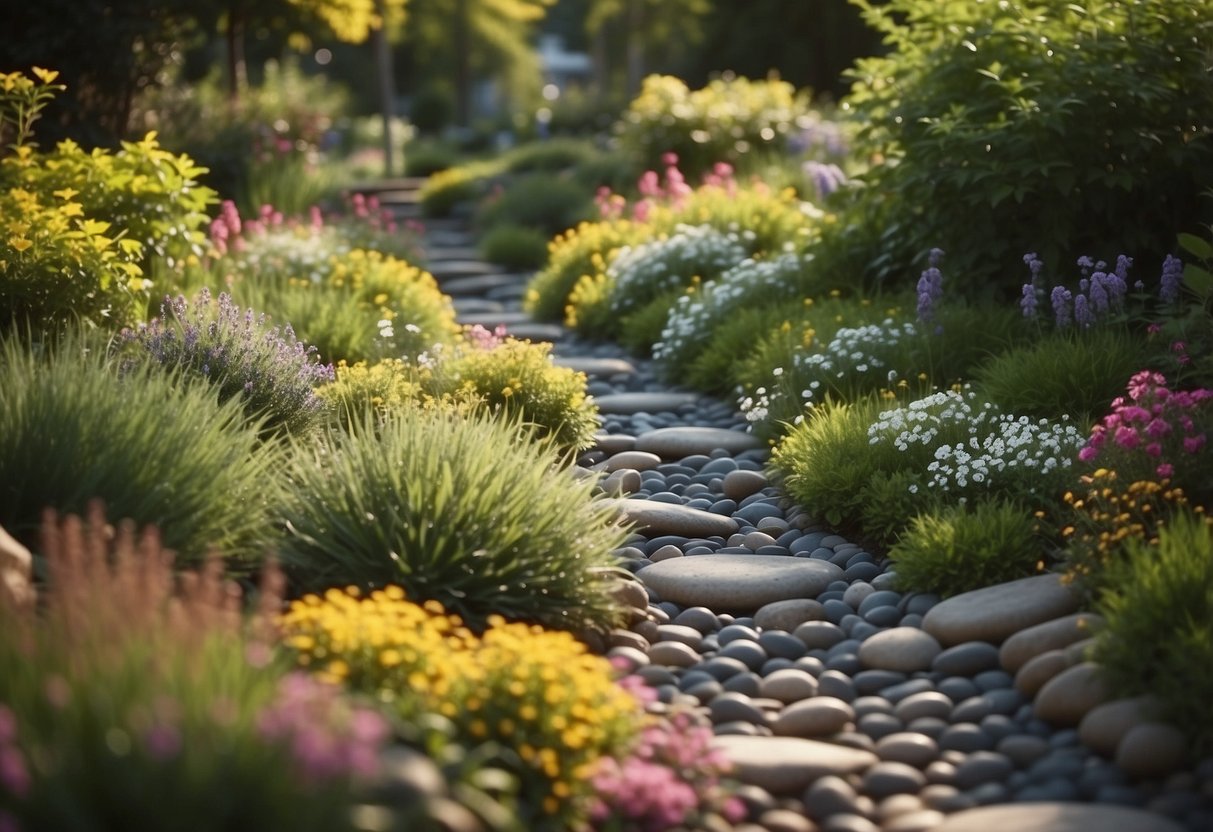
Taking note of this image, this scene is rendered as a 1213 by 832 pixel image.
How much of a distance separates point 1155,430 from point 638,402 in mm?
3353

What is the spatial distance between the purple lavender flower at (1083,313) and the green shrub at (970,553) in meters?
1.64

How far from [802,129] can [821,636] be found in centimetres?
1038

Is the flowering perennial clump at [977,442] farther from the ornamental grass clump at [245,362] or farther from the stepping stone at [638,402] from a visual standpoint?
the ornamental grass clump at [245,362]

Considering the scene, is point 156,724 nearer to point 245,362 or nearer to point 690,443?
point 245,362

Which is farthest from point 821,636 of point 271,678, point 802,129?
point 802,129

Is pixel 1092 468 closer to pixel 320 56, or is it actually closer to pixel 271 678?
pixel 271 678

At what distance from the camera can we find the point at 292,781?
2285 millimetres

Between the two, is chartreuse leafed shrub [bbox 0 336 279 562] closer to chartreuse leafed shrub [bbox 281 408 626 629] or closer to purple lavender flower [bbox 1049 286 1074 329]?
chartreuse leafed shrub [bbox 281 408 626 629]

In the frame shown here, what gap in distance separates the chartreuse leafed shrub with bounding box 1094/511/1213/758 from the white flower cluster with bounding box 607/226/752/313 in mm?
5525

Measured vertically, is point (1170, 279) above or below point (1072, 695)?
above

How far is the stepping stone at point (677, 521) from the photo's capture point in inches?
203

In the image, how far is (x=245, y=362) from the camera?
537cm

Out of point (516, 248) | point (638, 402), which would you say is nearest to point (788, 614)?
Result: point (638, 402)

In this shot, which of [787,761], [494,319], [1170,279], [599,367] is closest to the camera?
[787,761]
